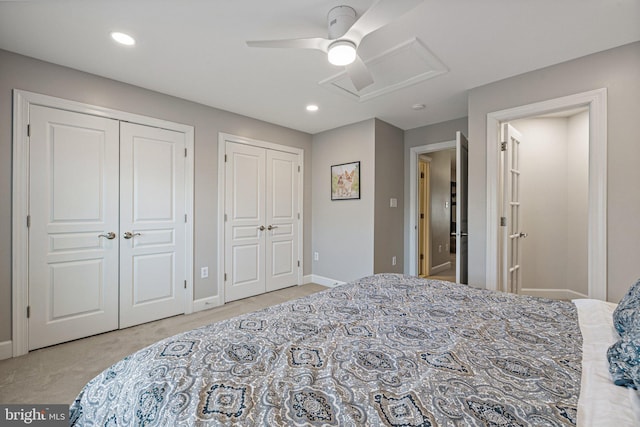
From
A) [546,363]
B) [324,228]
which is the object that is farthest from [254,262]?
[546,363]

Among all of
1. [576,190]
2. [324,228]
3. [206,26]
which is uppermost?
[206,26]

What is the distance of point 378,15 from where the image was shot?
139 cm

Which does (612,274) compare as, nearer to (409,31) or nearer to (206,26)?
(409,31)

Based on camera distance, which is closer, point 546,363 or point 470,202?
point 546,363

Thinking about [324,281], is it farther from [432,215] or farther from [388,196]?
[432,215]

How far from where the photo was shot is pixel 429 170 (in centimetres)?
516

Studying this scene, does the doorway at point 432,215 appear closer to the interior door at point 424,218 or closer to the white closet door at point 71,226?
the interior door at point 424,218

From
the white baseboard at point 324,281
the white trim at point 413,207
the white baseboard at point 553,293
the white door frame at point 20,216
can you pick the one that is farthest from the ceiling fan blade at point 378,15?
the white baseboard at point 553,293

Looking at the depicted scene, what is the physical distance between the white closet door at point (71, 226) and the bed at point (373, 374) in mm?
2068

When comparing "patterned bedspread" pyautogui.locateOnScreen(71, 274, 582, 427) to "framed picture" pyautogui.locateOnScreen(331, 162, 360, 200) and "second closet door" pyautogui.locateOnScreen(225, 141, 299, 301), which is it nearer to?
"second closet door" pyautogui.locateOnScreen(225, 141, 299, 301)

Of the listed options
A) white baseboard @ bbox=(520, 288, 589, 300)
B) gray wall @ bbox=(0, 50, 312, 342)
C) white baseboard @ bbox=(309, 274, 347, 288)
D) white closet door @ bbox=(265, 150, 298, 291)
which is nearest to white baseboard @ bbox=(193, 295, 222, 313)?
gray wall @ bbox=(0, 50, 312, 342)

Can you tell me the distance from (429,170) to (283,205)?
2.90 m

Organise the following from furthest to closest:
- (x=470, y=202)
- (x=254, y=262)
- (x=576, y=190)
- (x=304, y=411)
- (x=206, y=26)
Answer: (x=254, y=262), (x=576, y=190), (x=470, y=202), (x=206, y=26), (x=304, y=411)

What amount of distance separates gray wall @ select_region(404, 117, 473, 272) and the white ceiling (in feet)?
3.32
